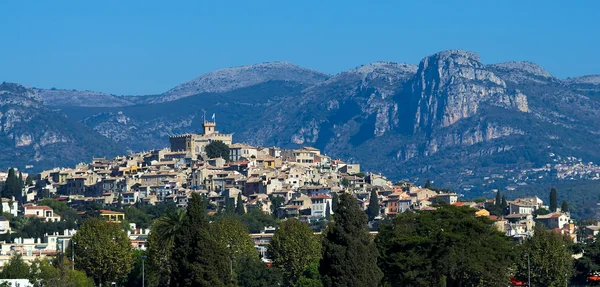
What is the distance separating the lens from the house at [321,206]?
19300 cm

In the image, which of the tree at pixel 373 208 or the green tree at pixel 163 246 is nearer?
the green tree at pixel 163 246

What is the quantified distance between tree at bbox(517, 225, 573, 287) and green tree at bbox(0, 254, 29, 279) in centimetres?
3327

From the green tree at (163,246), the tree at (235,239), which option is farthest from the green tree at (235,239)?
the green tree at (163,246)

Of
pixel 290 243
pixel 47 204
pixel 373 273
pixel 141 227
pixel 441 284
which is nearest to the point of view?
pixel 373 273

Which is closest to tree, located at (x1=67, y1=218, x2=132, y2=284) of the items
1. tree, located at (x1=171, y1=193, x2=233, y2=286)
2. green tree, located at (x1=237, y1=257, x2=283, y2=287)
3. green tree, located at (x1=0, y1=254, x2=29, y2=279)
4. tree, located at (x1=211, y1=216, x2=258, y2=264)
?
green tree, located at (x1=0, y1=254, x2=29, y2=279)

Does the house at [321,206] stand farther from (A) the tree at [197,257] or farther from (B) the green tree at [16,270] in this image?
(A) the tree at [197,257]

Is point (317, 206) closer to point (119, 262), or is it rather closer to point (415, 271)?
point (119, 262)

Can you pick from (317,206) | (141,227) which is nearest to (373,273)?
(141,227)

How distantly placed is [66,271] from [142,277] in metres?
9.31

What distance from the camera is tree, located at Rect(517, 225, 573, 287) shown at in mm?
119294

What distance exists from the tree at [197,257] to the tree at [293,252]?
34.6 metres

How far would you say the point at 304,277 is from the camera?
396ft

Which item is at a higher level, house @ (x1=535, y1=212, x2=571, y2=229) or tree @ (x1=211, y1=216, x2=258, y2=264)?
house @ (x1=535, y1=212, x2=571, y2=229)

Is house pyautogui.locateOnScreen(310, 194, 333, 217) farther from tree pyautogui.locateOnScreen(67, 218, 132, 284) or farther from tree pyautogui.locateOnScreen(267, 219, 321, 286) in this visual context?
tree pyautogui.locateOnScreen(67, 218, 132, 284)
